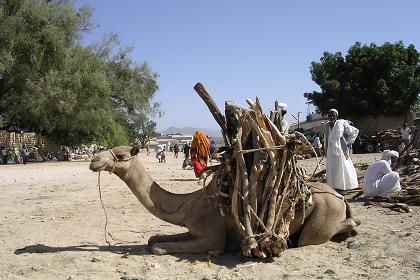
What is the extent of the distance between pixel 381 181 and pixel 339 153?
1010 millimetres

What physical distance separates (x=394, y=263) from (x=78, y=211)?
6.27 metres

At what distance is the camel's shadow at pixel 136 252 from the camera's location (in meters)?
5.64

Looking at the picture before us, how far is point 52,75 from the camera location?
35.6 metres

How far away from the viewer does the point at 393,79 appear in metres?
39.6

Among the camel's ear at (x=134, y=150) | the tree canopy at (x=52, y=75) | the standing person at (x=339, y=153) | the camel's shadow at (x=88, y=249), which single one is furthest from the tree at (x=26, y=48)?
the camel's ear at (x=134, y=150)

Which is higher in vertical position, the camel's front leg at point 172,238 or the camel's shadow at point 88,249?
the camel's front leg at point 172,238

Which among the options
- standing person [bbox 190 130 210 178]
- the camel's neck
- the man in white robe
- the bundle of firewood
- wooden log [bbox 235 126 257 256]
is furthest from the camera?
standing person [bbox 190 130 210 178]

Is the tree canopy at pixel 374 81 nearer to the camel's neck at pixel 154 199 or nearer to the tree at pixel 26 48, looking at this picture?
the tree at pixel 26 48

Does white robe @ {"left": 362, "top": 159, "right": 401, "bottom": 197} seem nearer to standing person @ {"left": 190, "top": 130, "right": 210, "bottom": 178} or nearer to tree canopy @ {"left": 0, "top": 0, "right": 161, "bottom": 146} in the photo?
standing person @ {"left": 190, "top": 130, "right": 210, "bottom": 178}

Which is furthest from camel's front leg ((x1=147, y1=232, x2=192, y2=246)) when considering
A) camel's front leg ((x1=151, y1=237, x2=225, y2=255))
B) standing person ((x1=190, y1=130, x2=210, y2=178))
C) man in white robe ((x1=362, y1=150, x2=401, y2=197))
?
standing person ((x1=190, y1=130, x2=210, y2=178))

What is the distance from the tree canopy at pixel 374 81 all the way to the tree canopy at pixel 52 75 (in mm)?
17617

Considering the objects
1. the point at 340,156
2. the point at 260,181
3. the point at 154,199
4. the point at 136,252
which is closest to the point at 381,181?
the point at 340,156

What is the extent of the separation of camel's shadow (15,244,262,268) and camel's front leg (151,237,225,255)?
0.06 metres

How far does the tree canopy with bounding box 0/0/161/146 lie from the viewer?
35.0m
